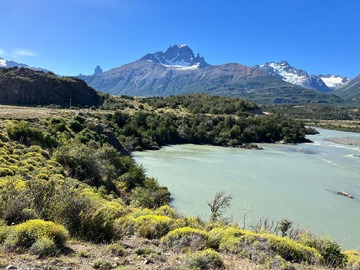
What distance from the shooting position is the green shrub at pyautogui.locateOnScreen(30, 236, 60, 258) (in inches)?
282

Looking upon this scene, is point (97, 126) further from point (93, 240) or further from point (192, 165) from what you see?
point (93, 240)

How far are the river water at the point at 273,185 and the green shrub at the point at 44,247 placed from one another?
1488 centimetres

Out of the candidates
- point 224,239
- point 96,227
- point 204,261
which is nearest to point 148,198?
point 96,227

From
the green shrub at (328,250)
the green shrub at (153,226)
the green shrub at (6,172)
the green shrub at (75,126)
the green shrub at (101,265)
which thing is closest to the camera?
the green shrub at (101,265)

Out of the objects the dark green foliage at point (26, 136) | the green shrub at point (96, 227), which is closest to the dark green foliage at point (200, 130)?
the dark green foliage at point (26, 136)

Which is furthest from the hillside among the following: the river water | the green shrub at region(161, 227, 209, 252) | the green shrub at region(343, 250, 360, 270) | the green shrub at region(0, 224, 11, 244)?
the green shrub at region(343, 250, 360, 270)

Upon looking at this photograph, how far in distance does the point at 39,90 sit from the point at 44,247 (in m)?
94.9

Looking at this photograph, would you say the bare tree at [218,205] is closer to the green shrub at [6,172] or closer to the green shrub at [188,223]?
the green shrub at [188,223]

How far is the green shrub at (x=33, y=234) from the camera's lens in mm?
7418

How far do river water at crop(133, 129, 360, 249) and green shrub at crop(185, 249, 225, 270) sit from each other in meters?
12.4

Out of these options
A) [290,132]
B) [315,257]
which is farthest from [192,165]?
[290,132]

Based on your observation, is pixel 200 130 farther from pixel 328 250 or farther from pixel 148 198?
pixel 328 250

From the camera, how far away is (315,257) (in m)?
9.22

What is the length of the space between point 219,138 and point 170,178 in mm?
48000
